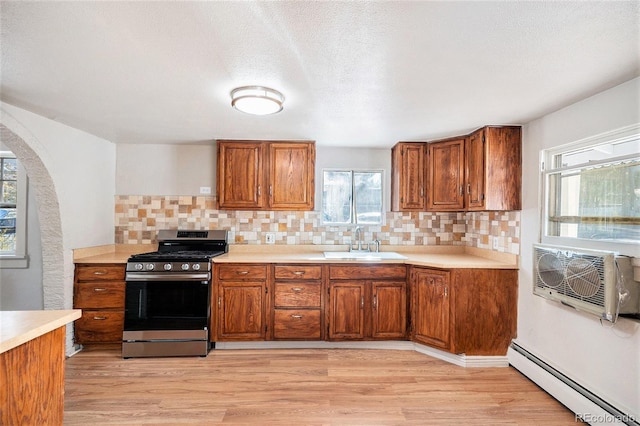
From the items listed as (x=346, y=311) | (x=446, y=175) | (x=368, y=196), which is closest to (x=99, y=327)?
(x=346, y=311)

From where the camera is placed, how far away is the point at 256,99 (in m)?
1.91

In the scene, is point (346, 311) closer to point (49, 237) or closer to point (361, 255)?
point (361, 255)

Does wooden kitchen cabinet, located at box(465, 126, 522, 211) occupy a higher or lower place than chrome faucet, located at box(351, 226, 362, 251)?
higher

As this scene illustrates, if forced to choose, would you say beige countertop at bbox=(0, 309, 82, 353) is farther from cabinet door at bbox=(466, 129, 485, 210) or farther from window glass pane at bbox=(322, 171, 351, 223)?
cabinet door at bbox=(466, 129, 485, 210)

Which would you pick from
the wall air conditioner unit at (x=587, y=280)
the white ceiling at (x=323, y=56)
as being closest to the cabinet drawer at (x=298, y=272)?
the white ceiling at (x=323, y=56)

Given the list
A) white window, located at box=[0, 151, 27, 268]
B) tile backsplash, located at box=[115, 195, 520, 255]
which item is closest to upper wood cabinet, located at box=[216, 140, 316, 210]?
tile backsplash, located at box=[115, 195, 520, 255]

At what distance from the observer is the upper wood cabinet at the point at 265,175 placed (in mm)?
3217

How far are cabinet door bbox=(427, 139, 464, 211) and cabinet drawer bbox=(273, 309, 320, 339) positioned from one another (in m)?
1.67

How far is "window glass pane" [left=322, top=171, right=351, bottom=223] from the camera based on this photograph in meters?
3.57

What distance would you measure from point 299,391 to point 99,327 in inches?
80.5

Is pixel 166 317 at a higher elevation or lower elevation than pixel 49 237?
lower

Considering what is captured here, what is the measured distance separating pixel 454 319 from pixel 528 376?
67cm

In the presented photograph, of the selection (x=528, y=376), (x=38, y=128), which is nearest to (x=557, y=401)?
(x=528, y=376)

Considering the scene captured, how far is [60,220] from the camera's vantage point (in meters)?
2.68
